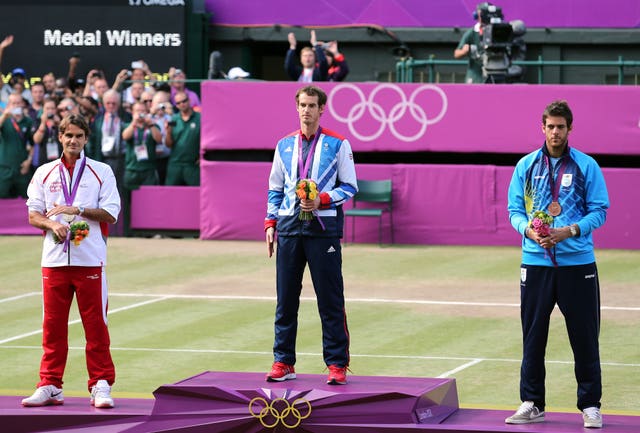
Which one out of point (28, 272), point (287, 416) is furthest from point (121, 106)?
point (287, 416)

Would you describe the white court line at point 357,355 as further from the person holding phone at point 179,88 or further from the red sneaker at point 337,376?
the person holding phone at point 179,88

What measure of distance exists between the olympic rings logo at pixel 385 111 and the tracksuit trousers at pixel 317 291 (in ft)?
40.0

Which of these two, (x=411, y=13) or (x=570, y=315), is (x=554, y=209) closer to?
(x=570, y=315)

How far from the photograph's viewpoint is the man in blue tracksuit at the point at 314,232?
977 centimetres

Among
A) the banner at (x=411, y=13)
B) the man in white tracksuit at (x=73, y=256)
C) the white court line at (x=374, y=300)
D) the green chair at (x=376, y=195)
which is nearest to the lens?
the man in white tracksuit at (x=73, y=256)

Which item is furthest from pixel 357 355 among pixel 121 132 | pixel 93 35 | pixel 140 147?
pixel 93 35

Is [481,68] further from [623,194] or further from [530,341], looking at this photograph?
[530,341]

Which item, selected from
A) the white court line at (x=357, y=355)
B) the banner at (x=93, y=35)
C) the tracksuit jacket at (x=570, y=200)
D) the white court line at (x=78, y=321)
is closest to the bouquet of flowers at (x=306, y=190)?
the tracksuit jacket at (x=570, y=200)

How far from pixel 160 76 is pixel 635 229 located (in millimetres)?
9388

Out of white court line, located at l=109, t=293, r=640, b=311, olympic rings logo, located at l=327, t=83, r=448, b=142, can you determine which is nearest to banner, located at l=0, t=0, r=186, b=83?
olympic rings logo, located at l=327, t=83, r=448, b=142

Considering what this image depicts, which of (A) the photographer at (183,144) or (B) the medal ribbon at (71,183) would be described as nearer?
(B) the medal ribbon at (71,183)

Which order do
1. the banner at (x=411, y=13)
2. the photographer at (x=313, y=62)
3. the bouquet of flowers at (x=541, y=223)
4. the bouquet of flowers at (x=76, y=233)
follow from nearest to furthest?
the bouquet of flowers at (x=541, y=223)
the bouquet of flowers at (x=76, y=233)
the photographer at (x=313, y=62)
the banner at (x=411, y=13)

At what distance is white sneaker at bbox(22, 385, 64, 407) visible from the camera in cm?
970

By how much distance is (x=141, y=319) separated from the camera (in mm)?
15602
